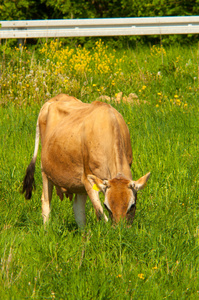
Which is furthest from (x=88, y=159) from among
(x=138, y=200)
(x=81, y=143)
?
(x=138, y=200)

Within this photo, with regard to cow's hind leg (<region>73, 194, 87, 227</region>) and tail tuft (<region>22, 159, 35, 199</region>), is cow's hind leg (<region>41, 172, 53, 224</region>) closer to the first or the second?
tail tuft (<region>22, 159, 35, 199</region>)

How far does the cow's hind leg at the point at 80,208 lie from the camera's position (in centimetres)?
568

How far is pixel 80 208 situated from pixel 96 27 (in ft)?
28.4

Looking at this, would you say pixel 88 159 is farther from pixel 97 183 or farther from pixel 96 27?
pixel 96 27

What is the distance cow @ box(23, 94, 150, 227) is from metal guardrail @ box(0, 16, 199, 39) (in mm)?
7203

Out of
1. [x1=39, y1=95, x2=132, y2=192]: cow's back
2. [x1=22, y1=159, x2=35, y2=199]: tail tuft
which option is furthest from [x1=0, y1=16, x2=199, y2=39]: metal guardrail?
[x1=22, y1=159, x2=35, y2=199]: tail tuft

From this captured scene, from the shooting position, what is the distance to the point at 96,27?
44.7ft

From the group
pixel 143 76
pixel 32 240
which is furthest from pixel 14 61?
pixel 32 240

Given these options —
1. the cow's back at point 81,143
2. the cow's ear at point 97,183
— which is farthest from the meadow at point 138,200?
the cow's back at point 81,143

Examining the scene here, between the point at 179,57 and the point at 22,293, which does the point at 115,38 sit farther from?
the point at 22,293

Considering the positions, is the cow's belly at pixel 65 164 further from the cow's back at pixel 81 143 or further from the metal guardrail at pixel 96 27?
the metal guardrail at pixel 96 27

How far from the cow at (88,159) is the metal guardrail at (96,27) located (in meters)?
7.20

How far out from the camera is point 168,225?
4.96 meters

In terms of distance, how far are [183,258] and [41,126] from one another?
3005 millimetres
